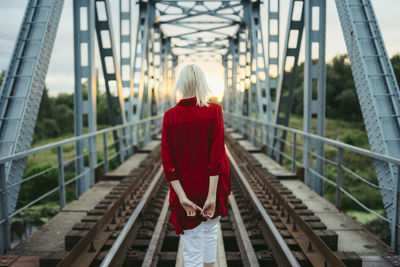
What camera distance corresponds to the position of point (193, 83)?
6.41 feet

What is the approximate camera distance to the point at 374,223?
72.6 ft

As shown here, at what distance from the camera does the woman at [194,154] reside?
1916 mm

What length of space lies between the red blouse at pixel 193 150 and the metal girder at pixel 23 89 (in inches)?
90.6

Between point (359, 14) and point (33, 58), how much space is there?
14.5 feet

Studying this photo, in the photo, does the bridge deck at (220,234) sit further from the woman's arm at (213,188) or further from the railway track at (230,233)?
the woman's arm at (213,188)

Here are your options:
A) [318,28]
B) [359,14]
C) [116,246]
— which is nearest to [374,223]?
[318,28]

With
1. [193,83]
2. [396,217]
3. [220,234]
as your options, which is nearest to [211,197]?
[193,83]

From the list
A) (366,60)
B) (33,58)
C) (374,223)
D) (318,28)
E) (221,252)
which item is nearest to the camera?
(221,252)

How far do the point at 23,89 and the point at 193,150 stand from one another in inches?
139

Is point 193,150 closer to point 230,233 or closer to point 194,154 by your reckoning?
point 194,154

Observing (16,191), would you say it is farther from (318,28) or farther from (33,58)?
(318,28)

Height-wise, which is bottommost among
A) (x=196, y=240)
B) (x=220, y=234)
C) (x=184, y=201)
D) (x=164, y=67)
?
(x=220, y=234)

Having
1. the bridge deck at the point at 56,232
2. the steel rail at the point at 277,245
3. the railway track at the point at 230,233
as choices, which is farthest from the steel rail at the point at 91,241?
the steel rail at the point at 277,245

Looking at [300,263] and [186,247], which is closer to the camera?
[186,247]
